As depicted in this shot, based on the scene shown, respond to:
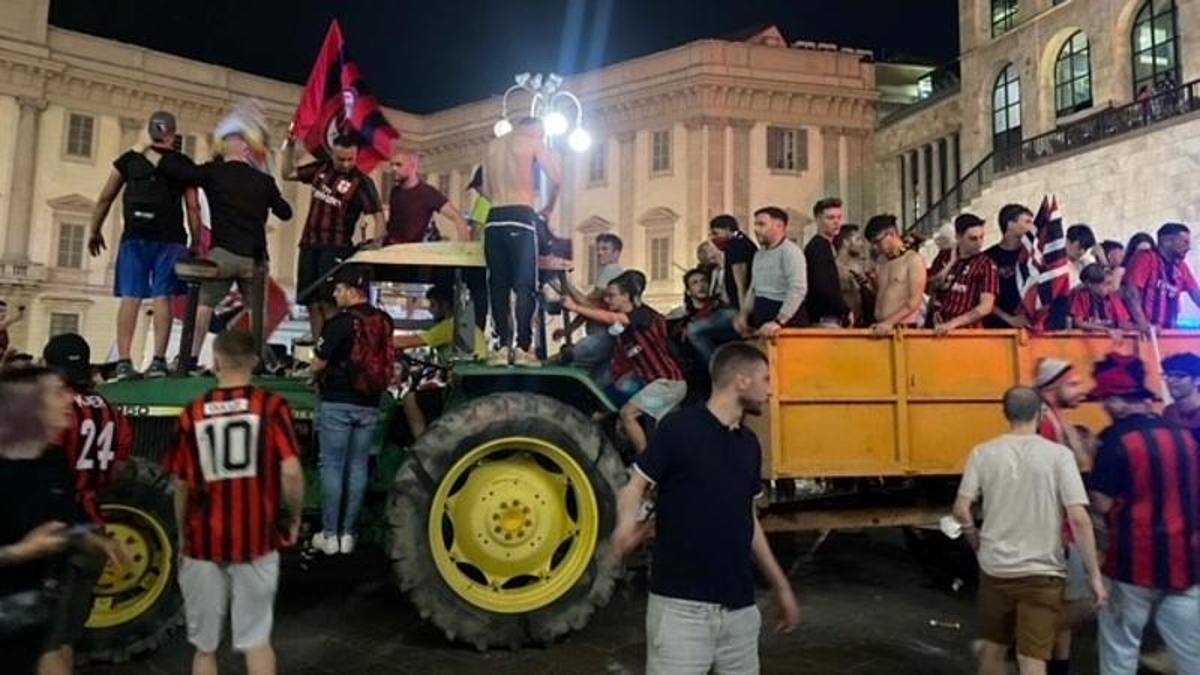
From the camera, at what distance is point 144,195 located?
6.16 m

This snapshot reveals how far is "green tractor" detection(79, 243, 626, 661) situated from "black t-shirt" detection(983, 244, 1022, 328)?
3.45 meters

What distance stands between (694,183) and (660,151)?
2498mm

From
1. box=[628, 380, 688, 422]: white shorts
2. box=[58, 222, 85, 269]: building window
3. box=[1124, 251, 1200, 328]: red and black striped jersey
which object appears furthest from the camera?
box=[58, 222, 85, 269]: building window

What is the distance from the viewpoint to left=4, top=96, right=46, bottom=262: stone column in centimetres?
3198

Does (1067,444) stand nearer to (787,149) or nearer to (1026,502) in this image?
(1026,502)

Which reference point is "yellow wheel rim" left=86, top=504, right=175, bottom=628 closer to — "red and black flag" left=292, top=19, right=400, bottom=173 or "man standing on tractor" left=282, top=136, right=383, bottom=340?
"man standing on tractor" left=282, top=136, right=383, bottom=340

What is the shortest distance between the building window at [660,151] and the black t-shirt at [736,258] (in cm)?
2830

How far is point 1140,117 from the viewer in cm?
1831

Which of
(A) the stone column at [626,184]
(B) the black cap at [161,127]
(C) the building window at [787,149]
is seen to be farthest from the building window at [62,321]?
(B) the black cap at [161,127]

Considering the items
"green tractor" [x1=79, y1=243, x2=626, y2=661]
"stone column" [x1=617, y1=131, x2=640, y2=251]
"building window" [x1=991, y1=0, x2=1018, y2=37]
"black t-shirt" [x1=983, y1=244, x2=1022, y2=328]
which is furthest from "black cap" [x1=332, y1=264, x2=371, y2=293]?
"stone column" [x1=617, y1=131, x2=640, y2=251]

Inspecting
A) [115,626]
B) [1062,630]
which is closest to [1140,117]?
A: [1062,630]

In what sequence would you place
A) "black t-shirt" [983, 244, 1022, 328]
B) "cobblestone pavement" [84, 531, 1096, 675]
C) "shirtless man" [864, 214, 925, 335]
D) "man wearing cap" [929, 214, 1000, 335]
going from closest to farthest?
"cobblestone pavement" [84, 531, 1096, 675], "shirtless man" [864, 214, 925, 335], "man wearing cap" [929, 214, 1000, 335], "black t-shirt" [983, 244, 1022, 328]

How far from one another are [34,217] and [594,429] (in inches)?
1409

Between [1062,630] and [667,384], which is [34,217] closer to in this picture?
[667,384]
